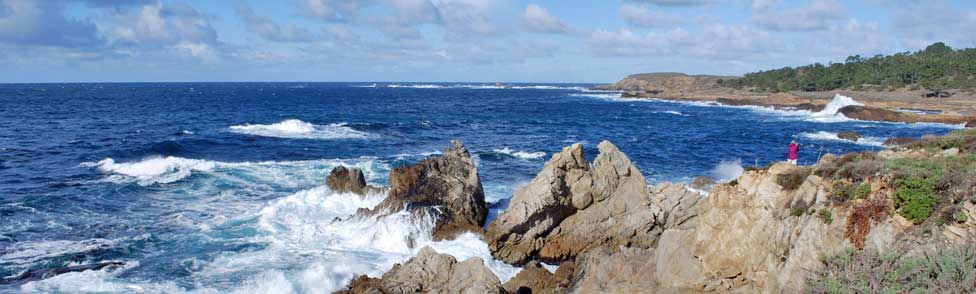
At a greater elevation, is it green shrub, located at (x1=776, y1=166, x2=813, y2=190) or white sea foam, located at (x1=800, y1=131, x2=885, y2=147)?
green shrub, located at (x1=776, y1=166, x2=813, y2=190)

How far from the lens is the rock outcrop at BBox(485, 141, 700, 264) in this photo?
20.3 meters

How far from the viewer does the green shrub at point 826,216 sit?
38.4ft

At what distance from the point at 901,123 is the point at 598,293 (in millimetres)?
62137

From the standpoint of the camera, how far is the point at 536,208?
805 inches

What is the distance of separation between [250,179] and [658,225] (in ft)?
72.2

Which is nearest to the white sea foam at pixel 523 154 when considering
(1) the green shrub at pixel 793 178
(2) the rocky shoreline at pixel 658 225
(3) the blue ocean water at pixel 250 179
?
(3) the blue ocean water at pixel 250 179

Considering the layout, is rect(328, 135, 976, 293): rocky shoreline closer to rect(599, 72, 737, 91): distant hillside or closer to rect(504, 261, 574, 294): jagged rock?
rect(504, 261, 574, 294): jagged rock

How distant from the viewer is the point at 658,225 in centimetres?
2038

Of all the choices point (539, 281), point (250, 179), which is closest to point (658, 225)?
point (539, 281)

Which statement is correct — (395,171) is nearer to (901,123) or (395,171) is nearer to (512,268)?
(512,268)

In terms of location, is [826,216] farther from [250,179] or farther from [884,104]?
[884,104]

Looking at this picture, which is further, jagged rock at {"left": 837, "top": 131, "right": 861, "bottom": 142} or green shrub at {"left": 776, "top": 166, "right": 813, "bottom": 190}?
jagged rock at {"left": 837, "top": 131, "right": 861, "bottom": 142}

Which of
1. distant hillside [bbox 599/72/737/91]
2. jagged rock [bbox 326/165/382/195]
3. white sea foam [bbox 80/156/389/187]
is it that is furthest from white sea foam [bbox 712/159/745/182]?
distant hillside [bbox 599/72/737/91]

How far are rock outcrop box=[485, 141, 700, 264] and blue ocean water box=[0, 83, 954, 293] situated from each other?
1.10m
